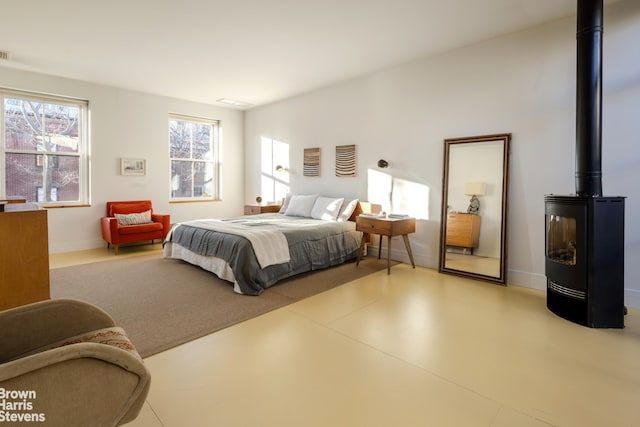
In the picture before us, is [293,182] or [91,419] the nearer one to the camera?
[91,419]

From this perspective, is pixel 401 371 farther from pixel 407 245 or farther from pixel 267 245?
pixel 407 245

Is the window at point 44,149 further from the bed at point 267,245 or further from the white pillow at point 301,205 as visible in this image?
the white pillow at point 301,205

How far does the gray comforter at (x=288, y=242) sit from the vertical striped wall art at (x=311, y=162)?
60.3 inches

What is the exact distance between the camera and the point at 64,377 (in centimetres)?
100

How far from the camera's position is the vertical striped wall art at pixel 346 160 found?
530 centimetres

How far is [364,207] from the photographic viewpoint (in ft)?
16.6

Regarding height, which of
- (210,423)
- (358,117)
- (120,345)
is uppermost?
(358,117)

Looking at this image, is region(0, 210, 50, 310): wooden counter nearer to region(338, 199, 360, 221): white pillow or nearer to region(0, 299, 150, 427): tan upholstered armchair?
region(0, 299, 150, 427): tan upholstered armchair

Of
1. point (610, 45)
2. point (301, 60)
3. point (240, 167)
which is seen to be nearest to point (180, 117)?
point (240, 167)

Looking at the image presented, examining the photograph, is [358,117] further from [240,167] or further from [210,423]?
[210,423]

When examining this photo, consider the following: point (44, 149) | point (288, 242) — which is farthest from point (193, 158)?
point (288, 242)

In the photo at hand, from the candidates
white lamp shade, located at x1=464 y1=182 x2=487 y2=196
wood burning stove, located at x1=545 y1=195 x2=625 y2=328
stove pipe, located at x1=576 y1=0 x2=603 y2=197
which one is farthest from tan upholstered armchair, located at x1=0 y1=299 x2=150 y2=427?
white lamp shade, located at x1=464 y1=182 x2=487 y2=196

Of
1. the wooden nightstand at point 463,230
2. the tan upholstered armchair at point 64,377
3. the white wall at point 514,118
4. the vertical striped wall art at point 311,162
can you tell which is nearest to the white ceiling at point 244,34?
the white wall at point 514,118

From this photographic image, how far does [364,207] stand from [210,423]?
12.6 feet
